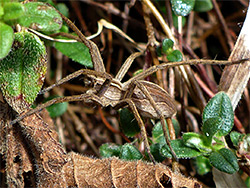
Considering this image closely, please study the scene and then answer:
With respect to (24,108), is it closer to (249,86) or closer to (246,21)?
(246,21)

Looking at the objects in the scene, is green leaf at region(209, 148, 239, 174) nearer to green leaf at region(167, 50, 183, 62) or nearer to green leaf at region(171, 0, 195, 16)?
green leaf at region(167, 50, 183, 62)

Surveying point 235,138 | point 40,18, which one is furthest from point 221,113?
point 40,18

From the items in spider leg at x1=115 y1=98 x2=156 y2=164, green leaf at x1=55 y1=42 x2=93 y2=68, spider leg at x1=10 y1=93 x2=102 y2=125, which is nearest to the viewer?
spider leg at x1=10 y1=93 x2=102 y2=125

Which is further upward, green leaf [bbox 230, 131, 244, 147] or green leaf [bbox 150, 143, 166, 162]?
green leaf [bbox 230, 131, 244, 147]

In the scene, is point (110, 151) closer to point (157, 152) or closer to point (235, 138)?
point (157, 152)

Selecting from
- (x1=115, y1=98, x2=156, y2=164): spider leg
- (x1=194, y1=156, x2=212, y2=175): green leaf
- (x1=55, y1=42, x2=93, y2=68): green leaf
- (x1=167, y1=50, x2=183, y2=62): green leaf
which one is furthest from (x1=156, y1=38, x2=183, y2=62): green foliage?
(x1=194, y1=156, x2=212, y2=175): green leaf

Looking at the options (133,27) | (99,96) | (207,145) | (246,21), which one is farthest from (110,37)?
(207,145)
